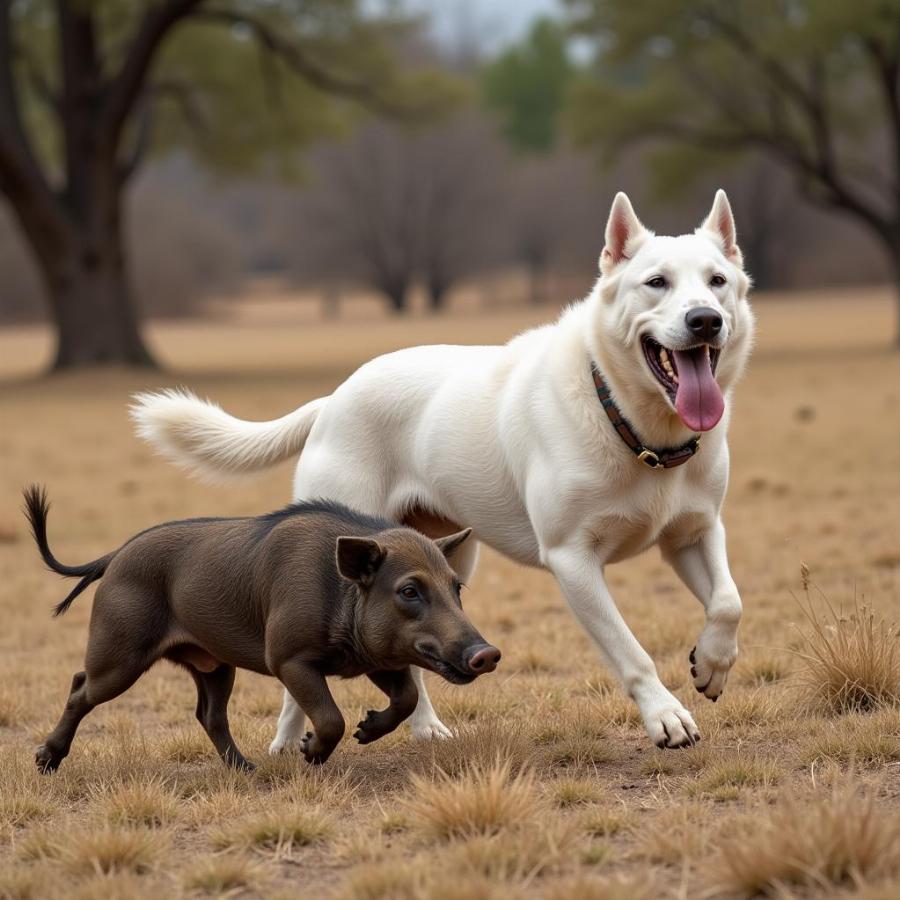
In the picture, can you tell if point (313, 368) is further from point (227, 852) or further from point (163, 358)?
point (227, 852)

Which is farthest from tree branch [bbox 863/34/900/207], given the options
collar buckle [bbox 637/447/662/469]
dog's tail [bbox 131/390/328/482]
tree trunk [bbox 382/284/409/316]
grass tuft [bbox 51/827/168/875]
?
tree trunk [bbox 382/284/409/316]

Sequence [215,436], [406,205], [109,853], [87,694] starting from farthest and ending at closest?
1. [406,205]
2. [215,436]
3. [87,694]
4. [109,853]

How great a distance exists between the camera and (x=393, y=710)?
4.79m

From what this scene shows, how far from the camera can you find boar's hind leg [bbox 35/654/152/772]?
5.03 m

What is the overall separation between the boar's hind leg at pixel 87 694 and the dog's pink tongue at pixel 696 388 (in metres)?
1.98

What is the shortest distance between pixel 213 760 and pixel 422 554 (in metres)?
1.24

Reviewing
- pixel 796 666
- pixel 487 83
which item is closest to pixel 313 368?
pixel 796 666

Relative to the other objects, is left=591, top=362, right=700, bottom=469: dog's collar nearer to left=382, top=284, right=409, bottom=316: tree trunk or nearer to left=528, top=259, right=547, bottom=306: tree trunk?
left=382, top=284, right=409, bottom=316: tree trunk

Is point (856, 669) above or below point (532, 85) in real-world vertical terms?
above

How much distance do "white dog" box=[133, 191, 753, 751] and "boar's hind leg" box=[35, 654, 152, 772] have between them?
669mm

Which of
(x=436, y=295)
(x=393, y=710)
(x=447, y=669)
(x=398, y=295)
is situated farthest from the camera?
(x=436, y=295)

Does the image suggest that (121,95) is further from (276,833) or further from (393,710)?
(276,833)

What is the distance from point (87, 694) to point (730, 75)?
29142 millimetres

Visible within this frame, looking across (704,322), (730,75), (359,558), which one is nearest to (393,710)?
(359,558)
